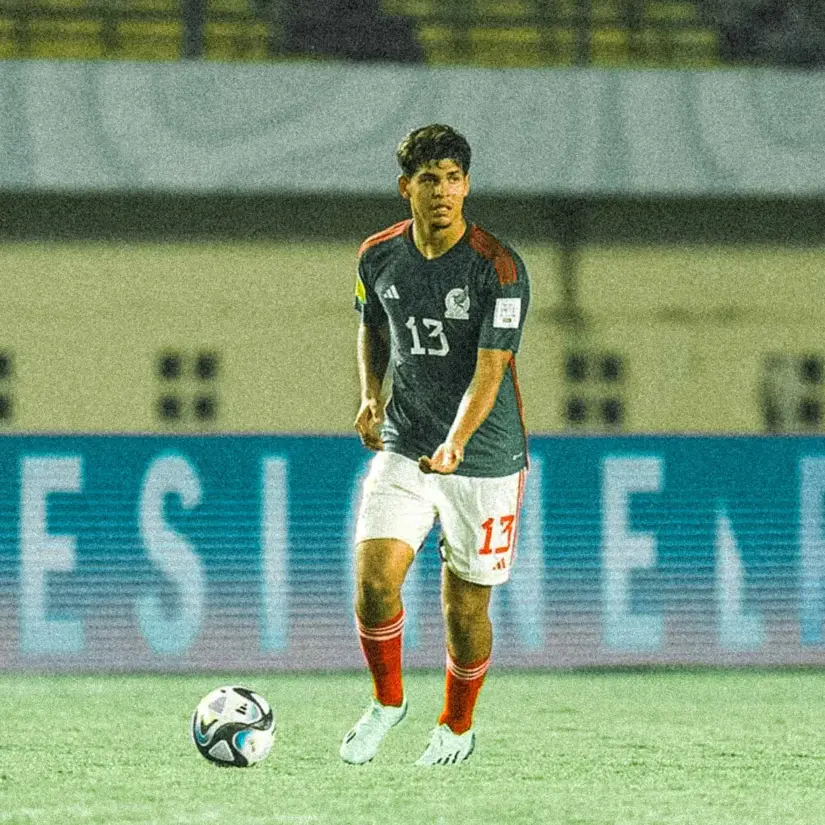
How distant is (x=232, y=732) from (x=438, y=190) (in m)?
1.83

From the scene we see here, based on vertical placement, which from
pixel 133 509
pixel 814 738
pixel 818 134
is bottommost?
pixel 814 738

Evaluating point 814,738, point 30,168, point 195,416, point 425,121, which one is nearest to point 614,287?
point 425,121

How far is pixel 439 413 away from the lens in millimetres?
6711

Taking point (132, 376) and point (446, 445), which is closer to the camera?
point (446, 445)

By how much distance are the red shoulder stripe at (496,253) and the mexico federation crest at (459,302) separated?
0.11m

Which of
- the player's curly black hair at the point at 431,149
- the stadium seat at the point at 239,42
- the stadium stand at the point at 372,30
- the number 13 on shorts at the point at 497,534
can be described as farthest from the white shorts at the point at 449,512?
the stadium seat at the point at 239,42

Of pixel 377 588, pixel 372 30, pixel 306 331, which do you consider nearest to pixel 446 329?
pixel 377 588

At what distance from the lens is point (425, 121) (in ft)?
56.6

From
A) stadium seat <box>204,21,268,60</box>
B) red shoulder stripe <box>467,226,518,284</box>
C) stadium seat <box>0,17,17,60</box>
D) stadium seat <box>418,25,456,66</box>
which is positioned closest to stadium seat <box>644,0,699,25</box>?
stadium seat <box>418,25,456,66</box>

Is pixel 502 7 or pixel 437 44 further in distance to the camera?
pixel 437 44

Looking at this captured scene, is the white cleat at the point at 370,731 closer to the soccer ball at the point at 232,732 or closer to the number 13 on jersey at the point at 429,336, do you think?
the soccer ball at the point at 232,732

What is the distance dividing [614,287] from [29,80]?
16.8ft

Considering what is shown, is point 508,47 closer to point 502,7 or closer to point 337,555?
point 502,7

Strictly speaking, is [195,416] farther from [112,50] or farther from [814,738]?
[814,738]
